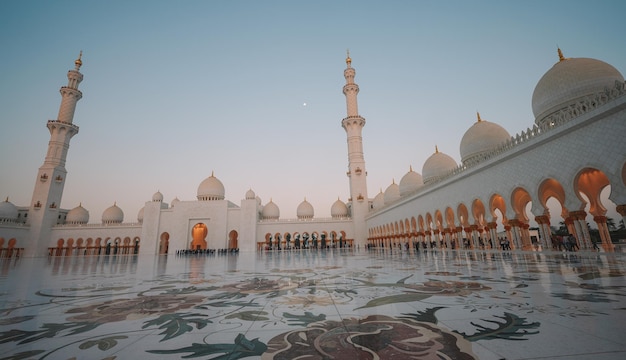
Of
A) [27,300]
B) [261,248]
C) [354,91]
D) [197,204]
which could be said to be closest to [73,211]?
[197,204]

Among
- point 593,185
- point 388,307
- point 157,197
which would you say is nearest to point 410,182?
point 593,185

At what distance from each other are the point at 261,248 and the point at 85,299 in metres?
29.0

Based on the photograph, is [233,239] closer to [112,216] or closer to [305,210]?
[305,210]

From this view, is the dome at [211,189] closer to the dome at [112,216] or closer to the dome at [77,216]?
the dome at [112,216]

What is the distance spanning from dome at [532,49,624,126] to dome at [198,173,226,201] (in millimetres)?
29605

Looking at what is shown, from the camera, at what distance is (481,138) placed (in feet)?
55.9

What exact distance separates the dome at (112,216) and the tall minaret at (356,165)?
28339 mm

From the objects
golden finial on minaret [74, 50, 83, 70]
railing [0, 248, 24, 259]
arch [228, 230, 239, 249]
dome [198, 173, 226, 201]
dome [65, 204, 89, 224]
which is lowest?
railing [0, 248, 24, 259]

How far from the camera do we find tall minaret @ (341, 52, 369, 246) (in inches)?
1252

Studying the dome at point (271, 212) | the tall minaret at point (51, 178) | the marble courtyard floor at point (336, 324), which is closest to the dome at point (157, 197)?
the tall minaret at point (51, 178)

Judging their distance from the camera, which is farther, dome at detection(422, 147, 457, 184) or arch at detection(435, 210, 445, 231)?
dome at detection(422, 147, 457, 184)

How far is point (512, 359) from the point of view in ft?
4.68

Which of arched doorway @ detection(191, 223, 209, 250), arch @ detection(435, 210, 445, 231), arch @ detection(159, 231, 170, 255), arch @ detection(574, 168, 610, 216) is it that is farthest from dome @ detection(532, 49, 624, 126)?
arch @ detection(159, 231, 170, 255)

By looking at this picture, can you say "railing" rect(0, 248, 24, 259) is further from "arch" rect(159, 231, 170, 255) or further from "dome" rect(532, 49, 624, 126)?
"dome" rect(532, 49, 624, 126)
